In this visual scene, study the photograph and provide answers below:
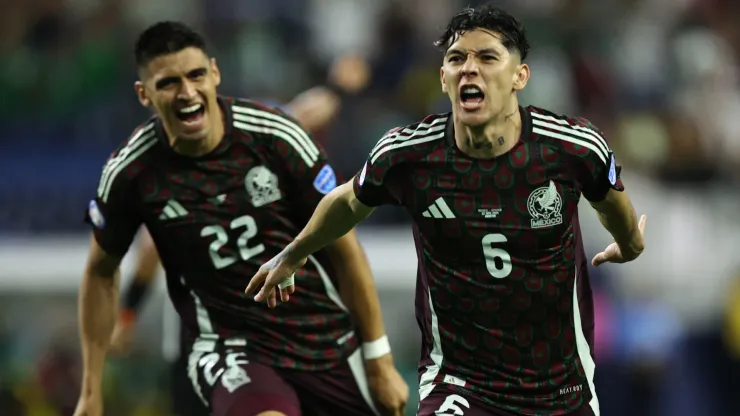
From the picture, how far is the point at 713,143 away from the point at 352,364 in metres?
6.12

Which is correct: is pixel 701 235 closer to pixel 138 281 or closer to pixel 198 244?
pixel 138 281

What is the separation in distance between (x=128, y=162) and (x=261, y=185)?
0.53 m

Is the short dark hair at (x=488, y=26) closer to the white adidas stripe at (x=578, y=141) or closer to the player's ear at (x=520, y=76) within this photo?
the player's ear at (x=520, y=76)

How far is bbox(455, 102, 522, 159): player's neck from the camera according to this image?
398 cm

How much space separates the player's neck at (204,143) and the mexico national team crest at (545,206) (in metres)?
1.41

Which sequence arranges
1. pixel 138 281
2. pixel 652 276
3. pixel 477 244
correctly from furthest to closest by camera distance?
1. pixel 652 276
2. pixel 138 281
3. pixel 477 244

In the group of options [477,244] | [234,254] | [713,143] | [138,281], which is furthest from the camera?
[713,143]

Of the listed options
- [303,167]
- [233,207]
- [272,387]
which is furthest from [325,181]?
[272,387]

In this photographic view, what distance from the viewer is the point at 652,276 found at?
30.9 ft

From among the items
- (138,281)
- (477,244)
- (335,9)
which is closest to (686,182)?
(335,9)

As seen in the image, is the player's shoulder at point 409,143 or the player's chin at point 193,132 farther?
the player's chin at point 193,132

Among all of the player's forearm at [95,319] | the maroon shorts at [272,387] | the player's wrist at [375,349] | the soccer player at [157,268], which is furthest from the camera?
→ the soccer player at [157,268]

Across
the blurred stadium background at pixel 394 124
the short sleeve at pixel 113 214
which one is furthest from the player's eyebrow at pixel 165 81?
the blurred stadium background at pixel 394 124

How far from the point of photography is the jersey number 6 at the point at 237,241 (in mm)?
4801
